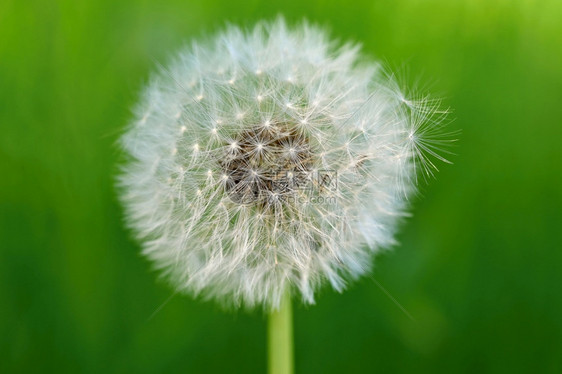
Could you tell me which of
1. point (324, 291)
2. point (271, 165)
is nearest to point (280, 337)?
point (271, 165)

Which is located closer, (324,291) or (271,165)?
(271,165)

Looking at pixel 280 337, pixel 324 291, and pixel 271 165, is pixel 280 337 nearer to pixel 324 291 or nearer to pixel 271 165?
pixel 271 165

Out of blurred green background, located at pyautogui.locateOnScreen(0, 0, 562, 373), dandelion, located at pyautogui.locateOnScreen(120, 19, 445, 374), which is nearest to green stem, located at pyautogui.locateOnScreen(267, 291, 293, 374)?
dandelion, located at pyautogui.locateOnScreen(120, 19, 445, 374)

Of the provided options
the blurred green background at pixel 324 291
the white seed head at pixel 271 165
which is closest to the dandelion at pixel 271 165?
the white seed head at pixel 271 165

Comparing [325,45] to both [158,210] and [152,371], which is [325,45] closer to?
[158,210]

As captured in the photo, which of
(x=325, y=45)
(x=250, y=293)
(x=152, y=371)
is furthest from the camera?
(x=152, y=371)

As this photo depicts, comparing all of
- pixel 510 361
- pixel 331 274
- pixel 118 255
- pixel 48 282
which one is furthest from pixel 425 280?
pixel 48 282

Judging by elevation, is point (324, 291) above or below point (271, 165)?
below
